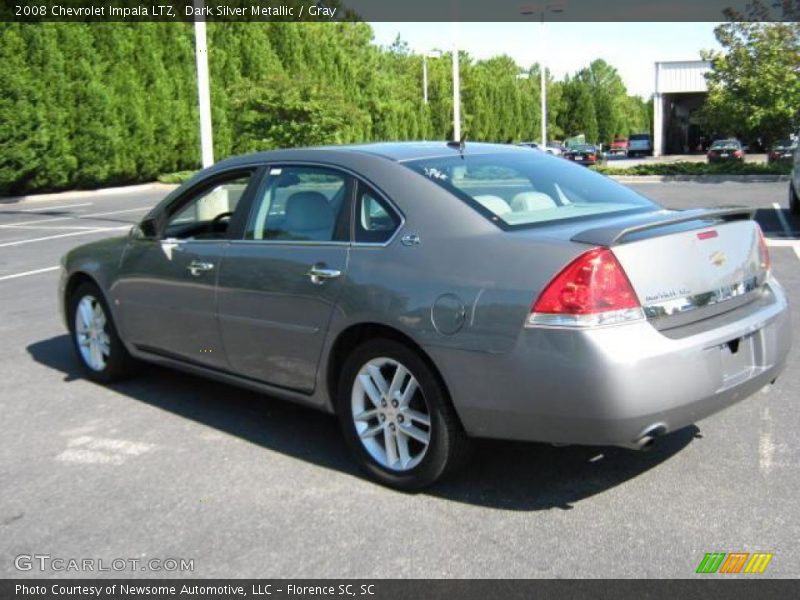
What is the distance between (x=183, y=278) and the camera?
5.04m

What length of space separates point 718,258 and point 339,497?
205cm

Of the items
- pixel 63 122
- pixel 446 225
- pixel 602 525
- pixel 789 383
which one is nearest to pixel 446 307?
pixel 446 225

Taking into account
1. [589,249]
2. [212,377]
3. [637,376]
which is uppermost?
[589,249]

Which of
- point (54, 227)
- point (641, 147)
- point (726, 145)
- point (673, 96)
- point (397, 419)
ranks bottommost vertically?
point (397, 419)

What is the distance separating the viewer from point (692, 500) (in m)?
3.82

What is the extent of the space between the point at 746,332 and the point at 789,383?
79.0 inches

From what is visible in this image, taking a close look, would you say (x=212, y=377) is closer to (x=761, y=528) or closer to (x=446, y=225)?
(x=446, y=225)

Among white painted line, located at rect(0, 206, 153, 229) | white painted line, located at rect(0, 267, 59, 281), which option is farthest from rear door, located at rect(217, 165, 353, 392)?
white painted line, located at rect(0, 206, 153, 229)

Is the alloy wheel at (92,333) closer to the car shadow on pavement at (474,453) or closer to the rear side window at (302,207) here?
the car shadow on pavement at (474,453)

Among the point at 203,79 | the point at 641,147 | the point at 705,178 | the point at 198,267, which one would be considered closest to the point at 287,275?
the point at 198,267

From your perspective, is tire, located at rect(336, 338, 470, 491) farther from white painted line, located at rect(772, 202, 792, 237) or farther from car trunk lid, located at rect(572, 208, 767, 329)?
white painted line, located at rect(772, 202, 792, 237)

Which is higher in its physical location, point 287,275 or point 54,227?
point 287,275

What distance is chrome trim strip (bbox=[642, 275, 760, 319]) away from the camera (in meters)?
3.53

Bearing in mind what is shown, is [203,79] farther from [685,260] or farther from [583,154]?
[583,154]
